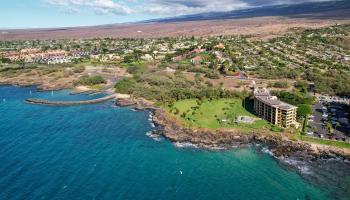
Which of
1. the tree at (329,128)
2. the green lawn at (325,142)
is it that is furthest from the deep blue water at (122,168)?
the tree at (329,128)

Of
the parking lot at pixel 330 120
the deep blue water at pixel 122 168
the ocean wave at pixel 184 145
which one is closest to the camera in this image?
the deep blue water at pixel 122 168

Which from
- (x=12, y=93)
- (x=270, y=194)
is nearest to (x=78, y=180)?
(x=270, y=194)

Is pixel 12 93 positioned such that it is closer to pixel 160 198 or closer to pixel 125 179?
pixel 125 179

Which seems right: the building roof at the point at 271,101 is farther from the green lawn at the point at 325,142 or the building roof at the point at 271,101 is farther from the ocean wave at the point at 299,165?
the ocean wave at the point at 299,165

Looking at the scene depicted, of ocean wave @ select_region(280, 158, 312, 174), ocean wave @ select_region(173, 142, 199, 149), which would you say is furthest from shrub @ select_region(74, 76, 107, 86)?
ocean wave @ select_region(280, 158, 312, 174)

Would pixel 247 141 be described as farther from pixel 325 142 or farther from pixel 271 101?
pixel 325 142

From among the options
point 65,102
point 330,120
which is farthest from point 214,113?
point 65,102
